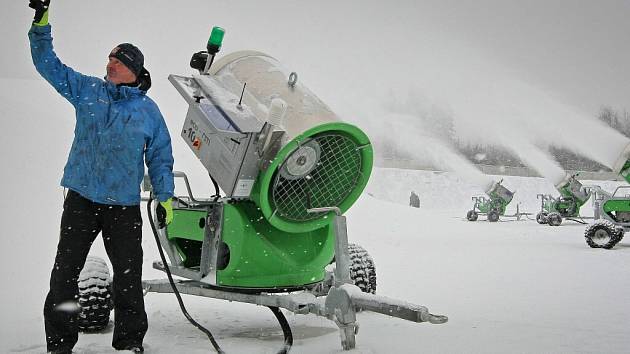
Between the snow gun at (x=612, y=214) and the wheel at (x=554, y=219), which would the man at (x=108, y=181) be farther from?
the wheel at (x=554, y=219)

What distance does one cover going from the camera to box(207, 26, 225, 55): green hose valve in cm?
319

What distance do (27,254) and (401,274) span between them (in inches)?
158

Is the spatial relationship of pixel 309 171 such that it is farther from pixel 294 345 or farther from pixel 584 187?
pixel 584 187

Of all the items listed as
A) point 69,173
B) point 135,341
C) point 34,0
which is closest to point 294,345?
point 135,341

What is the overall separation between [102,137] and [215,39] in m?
0.90

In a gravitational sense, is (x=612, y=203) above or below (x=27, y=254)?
above

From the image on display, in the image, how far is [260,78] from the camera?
3314mm

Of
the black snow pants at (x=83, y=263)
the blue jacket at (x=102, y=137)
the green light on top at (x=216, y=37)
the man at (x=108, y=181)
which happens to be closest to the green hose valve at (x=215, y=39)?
the green light on top at (x=216, y=37)

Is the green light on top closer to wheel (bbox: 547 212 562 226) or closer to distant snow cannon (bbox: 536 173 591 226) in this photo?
wheel (bbox: 547 212 562 226)

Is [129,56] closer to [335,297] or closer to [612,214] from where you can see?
[335,297]

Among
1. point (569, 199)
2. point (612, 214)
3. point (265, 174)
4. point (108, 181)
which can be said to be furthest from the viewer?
point (569, 199)

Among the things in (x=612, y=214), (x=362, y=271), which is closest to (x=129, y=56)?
(x=362, y=271)

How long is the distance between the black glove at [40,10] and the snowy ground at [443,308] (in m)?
1.53

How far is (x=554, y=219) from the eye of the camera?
48.7ft
